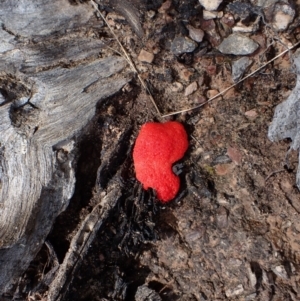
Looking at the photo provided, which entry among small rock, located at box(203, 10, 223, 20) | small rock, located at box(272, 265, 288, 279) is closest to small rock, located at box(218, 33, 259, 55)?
small rock, located at box(203, 10, 223, 20)

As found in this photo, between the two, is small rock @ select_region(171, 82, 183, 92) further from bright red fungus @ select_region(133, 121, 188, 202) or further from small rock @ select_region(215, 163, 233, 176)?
small rock @ select_region(215, 163, 233, 176)

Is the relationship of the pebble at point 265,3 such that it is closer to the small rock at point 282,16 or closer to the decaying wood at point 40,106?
the small rock at point 282,16

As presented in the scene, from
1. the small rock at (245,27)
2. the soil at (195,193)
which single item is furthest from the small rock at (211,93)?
the small rock at (245,27)

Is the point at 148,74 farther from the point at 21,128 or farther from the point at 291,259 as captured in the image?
the point at 291,259

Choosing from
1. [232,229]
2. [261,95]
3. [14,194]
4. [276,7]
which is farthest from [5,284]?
[276,7]

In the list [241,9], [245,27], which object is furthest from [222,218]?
[241,9]

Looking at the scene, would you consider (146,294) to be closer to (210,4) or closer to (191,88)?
(191,88)
